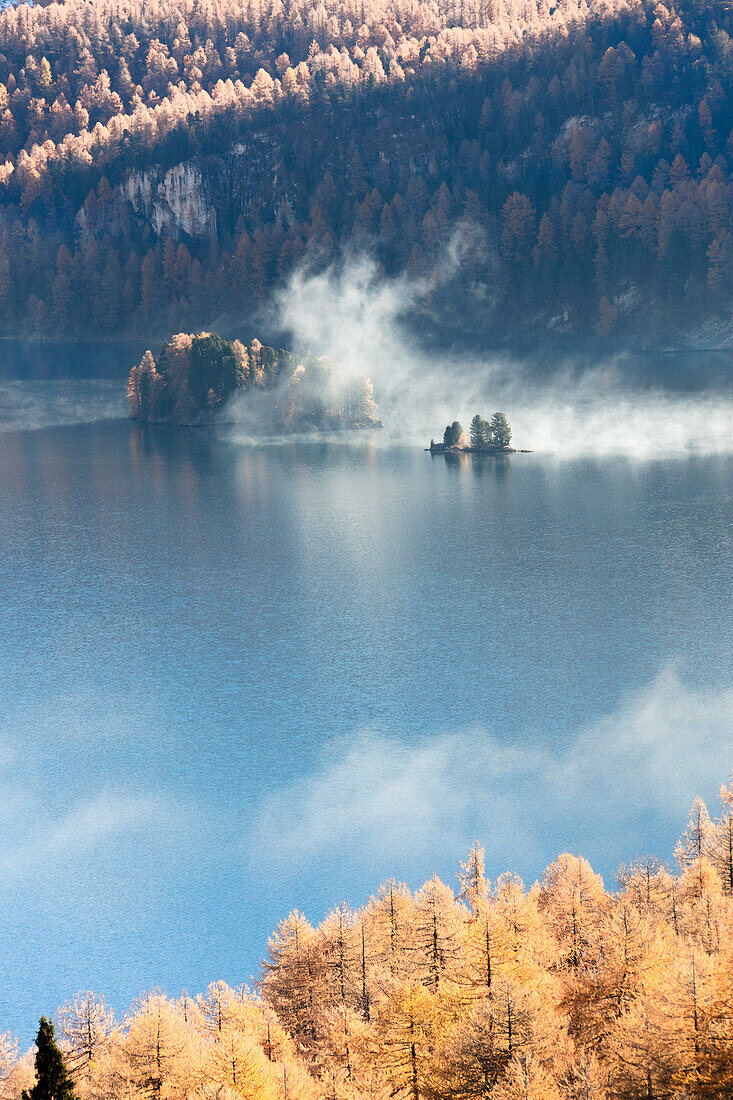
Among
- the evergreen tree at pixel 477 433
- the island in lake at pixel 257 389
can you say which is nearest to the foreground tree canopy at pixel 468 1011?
the evergreen tree at pixel 477 433

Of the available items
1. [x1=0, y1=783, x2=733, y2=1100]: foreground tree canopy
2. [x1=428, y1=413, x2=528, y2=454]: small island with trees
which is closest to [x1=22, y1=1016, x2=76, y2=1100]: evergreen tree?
[x1=0, y1=783, x2=733, y2=1100]: foreground tree canopy

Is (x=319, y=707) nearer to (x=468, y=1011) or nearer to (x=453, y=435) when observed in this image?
(x=468, y=1011)

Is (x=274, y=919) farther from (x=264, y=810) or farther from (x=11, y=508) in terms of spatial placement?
(x=11, y=508)

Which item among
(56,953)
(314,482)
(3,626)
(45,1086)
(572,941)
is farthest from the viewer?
(314,482)

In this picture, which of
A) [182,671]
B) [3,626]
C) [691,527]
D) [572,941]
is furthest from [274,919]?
[691,527]

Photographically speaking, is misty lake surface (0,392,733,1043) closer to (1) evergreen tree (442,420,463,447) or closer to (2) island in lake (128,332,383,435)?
(1) evergreen tree (442,420,463,447)

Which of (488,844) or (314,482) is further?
(314,482)

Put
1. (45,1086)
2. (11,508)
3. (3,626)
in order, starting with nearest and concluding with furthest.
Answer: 1. (45,1086)
2. (3,626)
3. (11,508)
